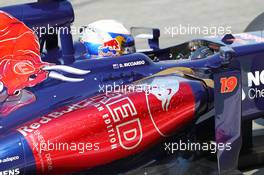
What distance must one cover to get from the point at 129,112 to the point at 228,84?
0.50 meters

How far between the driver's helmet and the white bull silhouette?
1.29ft

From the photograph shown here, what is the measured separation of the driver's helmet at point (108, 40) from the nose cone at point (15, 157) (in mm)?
848

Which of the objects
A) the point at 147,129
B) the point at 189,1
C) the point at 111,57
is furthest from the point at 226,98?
the point at 189,1

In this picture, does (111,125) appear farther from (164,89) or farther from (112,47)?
(112,47)

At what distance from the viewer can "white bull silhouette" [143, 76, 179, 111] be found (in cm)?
275

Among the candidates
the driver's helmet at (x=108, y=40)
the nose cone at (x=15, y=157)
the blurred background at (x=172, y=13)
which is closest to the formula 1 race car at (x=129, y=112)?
the nose cone at (x=15, y=157)

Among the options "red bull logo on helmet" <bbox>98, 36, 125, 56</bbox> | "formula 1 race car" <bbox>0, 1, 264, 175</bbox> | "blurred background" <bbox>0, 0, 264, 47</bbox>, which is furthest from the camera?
"blurred background" <bbox>0, 0, 264, 47</bbox>

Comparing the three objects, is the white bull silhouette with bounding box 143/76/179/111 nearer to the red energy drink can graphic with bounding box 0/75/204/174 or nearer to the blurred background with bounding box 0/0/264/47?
the red energy drink can graphic with bounding box 0/75/204/174

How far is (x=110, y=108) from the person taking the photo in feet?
8.77

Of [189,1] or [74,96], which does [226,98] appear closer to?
[74,96]

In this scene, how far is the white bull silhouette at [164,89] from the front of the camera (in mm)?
2750

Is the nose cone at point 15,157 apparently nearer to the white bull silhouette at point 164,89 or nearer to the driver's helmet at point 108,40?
the white bull silhouette at point 164,89

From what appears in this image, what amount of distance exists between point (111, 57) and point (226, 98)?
0.61 m

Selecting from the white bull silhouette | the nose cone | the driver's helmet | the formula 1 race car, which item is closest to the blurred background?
the driver's helmet
